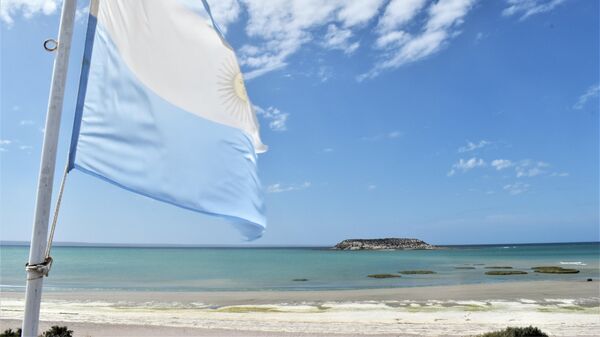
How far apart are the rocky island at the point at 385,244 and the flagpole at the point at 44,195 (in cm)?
14618

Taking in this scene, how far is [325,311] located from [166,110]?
1532 centimetres

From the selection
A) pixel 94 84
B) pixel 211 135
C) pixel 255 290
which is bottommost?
pixel 255 290

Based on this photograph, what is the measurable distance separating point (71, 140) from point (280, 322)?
1204 centimetres

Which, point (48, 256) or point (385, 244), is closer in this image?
point (48, 256)

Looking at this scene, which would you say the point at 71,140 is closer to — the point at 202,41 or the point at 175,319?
the point at 202,41

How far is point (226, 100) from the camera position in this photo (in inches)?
172

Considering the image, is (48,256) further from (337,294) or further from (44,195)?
(337,294)

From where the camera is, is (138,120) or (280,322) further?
(280,322)

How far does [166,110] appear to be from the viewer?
159 inches

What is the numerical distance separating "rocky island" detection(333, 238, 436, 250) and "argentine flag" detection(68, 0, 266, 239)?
14522cm

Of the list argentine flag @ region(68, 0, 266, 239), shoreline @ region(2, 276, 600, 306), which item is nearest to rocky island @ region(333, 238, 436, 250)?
shoreline @ region(2, 276, 600, 306)

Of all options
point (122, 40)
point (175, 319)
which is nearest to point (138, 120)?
point (122, 40)

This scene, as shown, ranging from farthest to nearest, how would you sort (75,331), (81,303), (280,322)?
(81,303)
(280,322)
(75,331)

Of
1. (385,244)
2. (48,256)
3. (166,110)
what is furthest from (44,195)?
(385,244)
